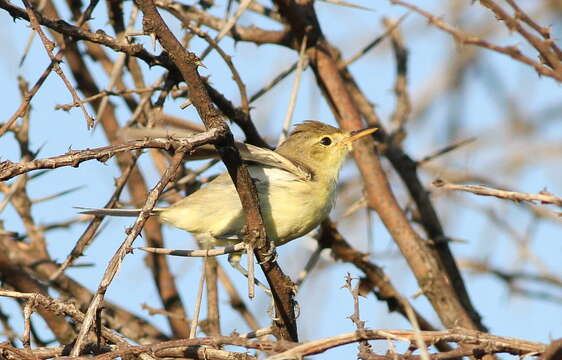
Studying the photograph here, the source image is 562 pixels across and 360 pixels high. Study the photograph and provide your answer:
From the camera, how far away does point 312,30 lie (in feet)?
16.8

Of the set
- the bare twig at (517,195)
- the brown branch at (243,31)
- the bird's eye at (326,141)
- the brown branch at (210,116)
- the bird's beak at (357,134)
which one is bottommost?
the bare twig at (517,195)

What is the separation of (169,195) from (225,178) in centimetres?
63

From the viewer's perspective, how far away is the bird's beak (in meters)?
4.96

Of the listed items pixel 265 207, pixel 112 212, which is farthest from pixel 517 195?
pixel 112 212

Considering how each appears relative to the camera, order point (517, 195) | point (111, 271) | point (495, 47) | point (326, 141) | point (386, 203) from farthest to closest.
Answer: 1. point (326, 141)
2. point (386, 203)
3. point (495, 47)
4. point (517, 195)
5. point (111, 271)

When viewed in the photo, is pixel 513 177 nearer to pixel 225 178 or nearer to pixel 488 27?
pixel 488 27

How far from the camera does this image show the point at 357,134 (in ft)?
16.4

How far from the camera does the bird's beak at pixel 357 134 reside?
16.3ft

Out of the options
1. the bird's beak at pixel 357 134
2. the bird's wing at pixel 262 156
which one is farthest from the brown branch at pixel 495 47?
the bird's beak at pixel 357 134

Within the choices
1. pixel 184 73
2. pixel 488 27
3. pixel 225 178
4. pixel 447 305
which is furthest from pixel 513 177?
pixel 184 73

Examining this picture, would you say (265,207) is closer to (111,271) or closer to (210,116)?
(210,116)

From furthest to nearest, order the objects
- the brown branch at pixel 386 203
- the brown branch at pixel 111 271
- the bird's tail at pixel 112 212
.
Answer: the brown branch at pixel 386 203
the bird's tail at pixel 112 212
the brown branch at pixel 111 271

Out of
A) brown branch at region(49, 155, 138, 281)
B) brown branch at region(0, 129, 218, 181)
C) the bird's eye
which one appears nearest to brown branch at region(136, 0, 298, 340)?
brown branch at region(0, 129, 218, 181)

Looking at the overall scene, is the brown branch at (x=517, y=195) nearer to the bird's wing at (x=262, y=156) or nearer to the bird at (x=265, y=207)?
the bird's wing at (x=262, y=156)
